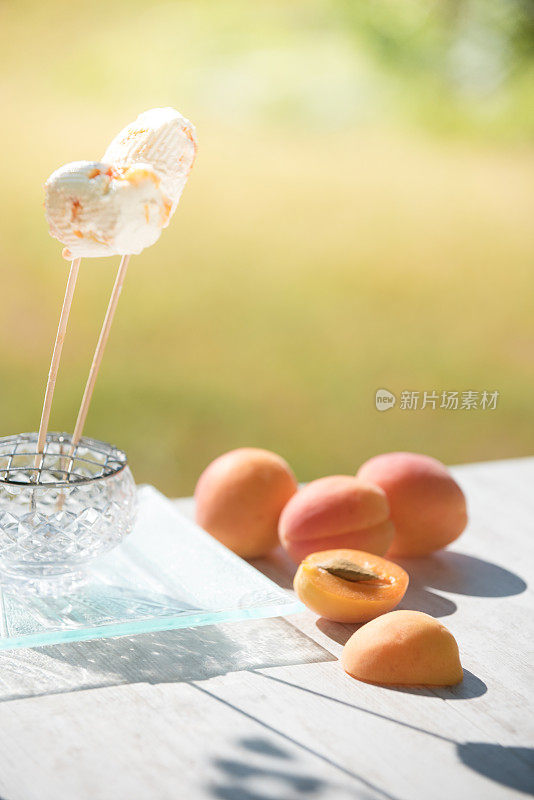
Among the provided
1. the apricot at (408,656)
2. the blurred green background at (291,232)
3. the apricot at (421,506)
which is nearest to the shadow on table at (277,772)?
the apricot at (408,656)

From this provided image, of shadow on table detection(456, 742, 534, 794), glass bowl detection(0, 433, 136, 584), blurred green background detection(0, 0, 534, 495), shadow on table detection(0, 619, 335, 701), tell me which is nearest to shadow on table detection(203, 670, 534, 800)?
shadow on table detection(456, 742, 534, 794)

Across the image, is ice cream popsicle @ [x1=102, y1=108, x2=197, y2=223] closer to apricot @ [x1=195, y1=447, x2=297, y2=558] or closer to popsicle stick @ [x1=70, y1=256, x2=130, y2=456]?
popsicle stick @ [x1=70, y1=256, x2=130, y2=456]

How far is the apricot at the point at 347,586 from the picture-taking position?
870 millimetres

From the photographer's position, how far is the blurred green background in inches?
128

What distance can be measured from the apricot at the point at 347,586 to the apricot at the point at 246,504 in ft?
0.46

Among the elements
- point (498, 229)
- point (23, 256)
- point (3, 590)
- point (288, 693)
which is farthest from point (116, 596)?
point (498, 229)

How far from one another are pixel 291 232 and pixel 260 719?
2934 mm

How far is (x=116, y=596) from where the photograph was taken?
0.89m

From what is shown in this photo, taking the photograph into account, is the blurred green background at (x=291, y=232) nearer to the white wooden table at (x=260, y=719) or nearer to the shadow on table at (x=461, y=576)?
the shadow on table at (x=461, y=576)

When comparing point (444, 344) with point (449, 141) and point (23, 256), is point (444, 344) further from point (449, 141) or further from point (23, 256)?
point (23, 256)

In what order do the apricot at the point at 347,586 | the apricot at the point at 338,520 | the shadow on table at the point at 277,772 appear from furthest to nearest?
the apricot at the point at 338,520 < the apricot at the point at 347,586 < the shadow on table at the point at 277,772

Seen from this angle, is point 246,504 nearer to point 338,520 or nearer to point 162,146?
point 338,520

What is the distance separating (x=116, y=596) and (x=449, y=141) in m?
Answer: 3.11

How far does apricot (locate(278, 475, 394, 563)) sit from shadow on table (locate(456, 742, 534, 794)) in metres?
0.32
